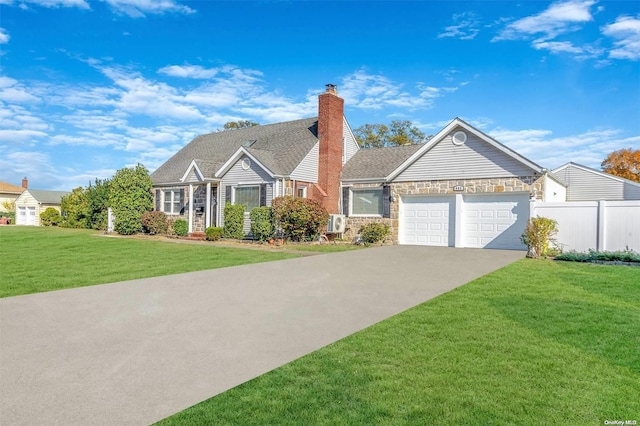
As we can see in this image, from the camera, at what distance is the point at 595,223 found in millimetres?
14930

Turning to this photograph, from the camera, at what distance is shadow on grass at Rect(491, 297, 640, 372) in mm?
5156

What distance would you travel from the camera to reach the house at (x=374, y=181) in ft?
56.7

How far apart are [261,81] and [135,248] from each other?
35.2 feet

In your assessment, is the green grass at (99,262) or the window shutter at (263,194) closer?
the green grass at (99,262)

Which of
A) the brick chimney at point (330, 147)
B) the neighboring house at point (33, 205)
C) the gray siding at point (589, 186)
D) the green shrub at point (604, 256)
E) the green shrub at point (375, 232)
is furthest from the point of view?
the neighboring house at point (33, 205)

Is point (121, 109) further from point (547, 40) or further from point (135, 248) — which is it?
point (547, 40)

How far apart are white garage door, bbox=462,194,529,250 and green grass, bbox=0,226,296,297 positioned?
805 centimetres

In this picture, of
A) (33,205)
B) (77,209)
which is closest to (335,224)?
(77,209)

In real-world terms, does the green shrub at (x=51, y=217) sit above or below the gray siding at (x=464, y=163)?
below

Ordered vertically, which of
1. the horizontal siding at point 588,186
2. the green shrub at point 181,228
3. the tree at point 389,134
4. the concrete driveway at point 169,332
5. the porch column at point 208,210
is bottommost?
the concrete driveway at point 169,332

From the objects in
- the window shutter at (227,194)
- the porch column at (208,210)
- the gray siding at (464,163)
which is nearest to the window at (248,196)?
the window shutter at (227,194)

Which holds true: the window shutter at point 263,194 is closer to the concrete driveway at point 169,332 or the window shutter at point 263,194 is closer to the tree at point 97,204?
the concrete driveway at point 169,332

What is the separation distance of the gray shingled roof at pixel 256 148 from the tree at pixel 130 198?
49.6 inches

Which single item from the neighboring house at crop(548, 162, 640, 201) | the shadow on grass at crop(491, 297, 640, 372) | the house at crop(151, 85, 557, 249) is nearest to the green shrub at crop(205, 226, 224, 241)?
the house at crop(151, 85, 557, 249)
